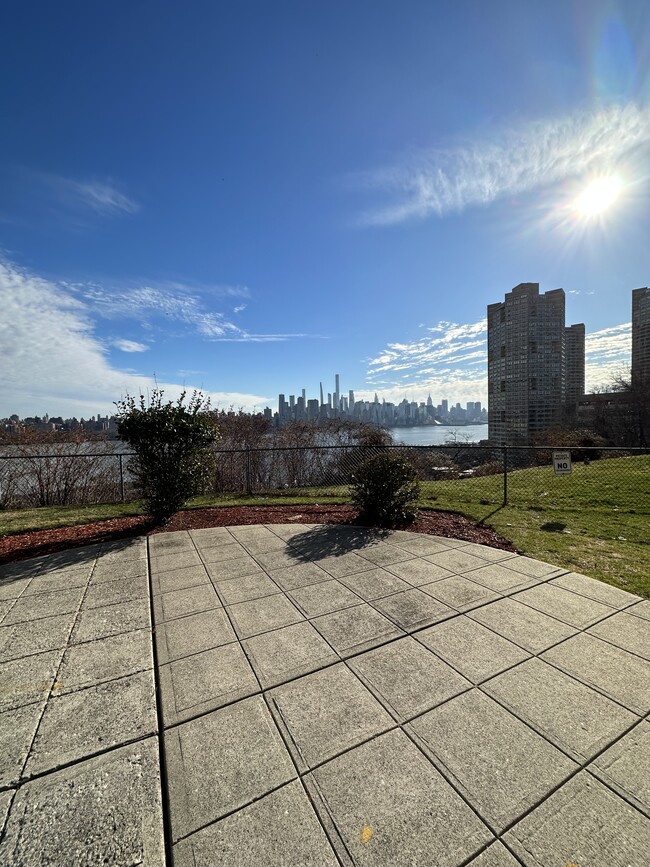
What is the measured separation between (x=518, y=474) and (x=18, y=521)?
12651 mm

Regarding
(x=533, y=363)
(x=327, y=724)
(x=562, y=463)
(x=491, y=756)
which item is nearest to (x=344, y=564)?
(x=327, y=724)

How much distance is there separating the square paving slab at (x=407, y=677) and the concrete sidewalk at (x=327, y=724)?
0.01m

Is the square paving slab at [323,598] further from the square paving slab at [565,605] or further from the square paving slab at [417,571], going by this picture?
the square paving slab at [565,605]

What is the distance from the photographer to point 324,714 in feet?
6.34

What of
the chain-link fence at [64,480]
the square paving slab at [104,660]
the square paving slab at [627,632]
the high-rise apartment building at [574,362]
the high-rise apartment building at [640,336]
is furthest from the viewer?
the high-rise apartment building at [574,362]

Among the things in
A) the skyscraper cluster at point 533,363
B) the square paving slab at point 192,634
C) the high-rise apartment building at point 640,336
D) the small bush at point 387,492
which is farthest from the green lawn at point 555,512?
the high-rise apartment building at point 640,336

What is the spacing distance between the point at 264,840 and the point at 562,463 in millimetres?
7295

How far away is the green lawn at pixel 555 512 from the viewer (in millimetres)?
4223

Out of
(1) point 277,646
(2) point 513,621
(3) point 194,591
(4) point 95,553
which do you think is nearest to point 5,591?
(4) point 95,553

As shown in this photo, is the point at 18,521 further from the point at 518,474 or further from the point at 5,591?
the point at 518,474

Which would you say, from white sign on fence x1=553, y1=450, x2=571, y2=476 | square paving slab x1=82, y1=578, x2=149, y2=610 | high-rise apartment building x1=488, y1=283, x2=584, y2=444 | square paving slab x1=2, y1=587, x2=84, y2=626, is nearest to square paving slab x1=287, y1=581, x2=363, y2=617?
square paving slab x1=82, y1=578, x2=149, y2=610

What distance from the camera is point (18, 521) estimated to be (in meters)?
6.57

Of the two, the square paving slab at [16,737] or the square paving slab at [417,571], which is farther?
the square paving slab at [417,571]

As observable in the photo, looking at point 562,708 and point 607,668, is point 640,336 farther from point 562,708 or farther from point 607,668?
point 562,708
